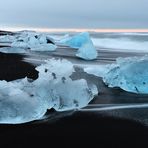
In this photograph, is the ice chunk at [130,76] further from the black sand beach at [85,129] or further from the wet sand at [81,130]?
the wet sand at [81,130]

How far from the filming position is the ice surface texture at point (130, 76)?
7562 mm

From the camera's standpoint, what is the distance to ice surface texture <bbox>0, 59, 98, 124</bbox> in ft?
17.8

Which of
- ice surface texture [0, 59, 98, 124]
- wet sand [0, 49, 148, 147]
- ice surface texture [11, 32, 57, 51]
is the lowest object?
wet sand [0, 49, 148, 147]

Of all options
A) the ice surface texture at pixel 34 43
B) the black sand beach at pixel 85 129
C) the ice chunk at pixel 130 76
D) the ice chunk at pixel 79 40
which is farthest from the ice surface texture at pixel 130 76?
the ice surface texture at pixel 34 43

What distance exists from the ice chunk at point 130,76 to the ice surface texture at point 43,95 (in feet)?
3.40

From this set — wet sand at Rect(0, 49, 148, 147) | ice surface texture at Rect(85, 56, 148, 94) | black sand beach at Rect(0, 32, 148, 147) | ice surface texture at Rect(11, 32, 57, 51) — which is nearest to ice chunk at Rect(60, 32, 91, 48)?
ice surface texture at Rect(11, 32, 57, 51)

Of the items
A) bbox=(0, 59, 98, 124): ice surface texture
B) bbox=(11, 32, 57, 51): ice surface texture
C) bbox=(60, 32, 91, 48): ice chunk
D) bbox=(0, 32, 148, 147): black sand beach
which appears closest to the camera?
bbox=(0, 32, 148, 147): black sand beach

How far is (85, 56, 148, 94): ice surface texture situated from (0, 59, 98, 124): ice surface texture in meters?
1.04

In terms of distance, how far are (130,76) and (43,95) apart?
249cm

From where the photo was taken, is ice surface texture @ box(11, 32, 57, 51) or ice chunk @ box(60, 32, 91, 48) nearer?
ice surface texture @ box(11, 32, 57, 51)

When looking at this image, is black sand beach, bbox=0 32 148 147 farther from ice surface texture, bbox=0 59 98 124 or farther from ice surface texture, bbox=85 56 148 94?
ice surface texture, bbox=85 56 148 94

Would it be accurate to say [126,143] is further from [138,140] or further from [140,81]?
[140,81]

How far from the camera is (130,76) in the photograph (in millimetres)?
7777

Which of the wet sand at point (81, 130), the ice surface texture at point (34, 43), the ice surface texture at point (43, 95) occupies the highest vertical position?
the ice surface texture at point (34, 43)
